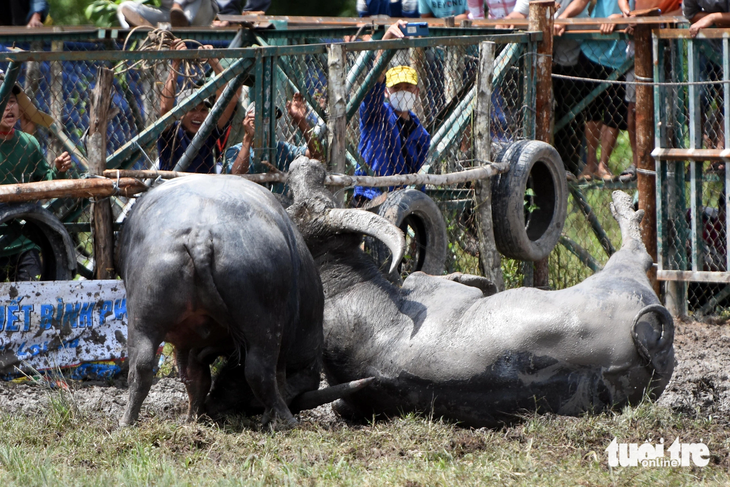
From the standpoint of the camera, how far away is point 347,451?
4176 mm

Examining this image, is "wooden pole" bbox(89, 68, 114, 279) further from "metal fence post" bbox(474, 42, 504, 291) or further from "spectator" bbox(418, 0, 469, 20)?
"spectator" bbox(418, 0, 469, 20)

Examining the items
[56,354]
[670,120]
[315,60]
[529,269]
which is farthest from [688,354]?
[56,354]

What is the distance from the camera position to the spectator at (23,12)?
419 inches

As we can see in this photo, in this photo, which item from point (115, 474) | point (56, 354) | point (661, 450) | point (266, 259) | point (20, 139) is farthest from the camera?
point (20, 139)

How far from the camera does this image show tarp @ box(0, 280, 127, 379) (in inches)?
221

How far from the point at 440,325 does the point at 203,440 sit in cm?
136

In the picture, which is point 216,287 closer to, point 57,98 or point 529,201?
point 57,98

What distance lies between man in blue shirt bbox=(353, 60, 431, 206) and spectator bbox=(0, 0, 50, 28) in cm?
522

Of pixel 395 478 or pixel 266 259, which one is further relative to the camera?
pixel 266 259

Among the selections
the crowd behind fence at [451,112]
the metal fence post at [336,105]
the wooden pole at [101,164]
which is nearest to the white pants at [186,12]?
the crowd behind fence at [451,112]

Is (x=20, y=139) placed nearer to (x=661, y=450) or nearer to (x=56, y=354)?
(x=56, y=354)

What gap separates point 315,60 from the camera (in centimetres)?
686

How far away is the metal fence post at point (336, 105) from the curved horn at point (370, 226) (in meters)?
1.11

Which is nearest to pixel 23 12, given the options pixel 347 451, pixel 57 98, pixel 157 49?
pixel 57 98
